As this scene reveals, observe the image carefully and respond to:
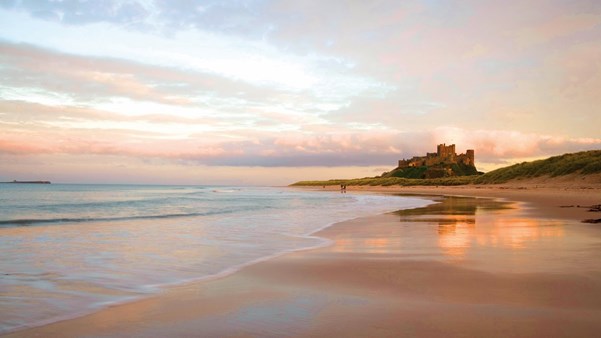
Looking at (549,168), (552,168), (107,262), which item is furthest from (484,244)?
(549,168)

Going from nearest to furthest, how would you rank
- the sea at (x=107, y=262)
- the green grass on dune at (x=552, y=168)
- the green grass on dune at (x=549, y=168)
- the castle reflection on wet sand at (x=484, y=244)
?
the sea at (x=107, y=262) → the castle reflection on wet sand at (x=484, y=244) → the green grass on dune at (x=552, y=168) → the green grass on dune at (x=549, y=168)

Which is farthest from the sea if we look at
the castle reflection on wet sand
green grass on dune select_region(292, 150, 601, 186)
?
green grass on dune select_region(292, 150, 601, 186)

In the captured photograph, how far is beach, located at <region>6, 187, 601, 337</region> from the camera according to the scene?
13.3 feet

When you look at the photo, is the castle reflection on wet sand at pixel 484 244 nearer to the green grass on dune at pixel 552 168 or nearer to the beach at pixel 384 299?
the beach at pixel 384 299

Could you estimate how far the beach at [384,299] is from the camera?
4051mm

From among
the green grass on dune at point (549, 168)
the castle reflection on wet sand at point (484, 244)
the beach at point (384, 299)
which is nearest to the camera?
the beach at point (384, 299)

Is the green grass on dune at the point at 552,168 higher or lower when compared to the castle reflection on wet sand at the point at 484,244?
higher

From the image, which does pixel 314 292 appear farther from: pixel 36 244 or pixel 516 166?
pixel 516 166

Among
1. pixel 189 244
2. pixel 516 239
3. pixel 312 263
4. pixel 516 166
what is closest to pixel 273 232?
pixel 189 244

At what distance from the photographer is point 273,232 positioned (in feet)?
44.4

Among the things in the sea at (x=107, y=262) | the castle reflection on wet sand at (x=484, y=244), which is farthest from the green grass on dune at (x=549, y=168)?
the sea at (x=107, y=262)

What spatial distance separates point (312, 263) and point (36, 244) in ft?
25.2

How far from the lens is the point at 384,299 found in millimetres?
5047

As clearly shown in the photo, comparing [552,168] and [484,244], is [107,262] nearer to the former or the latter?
[484,244]
